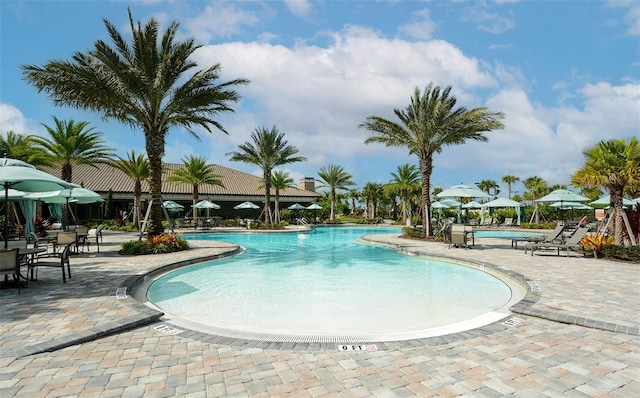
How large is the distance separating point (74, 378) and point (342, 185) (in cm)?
4009

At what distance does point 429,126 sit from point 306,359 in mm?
17331

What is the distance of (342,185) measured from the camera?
43219 mm

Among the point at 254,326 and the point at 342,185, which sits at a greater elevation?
the point at 342,185

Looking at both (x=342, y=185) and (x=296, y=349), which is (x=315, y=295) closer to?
(x=296, y=349)

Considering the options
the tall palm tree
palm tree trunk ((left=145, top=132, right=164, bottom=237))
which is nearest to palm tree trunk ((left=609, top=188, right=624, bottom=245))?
palm tree trunk ((left=145, top=132, right=164, bottom=237))

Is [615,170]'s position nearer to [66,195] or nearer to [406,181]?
[66,195]

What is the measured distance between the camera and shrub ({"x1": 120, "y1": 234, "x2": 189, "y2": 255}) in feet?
44.5

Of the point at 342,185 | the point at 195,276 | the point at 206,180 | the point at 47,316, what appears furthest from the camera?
the point at 342,185

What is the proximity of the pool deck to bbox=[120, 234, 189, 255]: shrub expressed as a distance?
7.16 m

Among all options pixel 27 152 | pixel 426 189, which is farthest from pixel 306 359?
pixel 27 152

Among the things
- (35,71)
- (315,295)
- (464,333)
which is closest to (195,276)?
(315,295)

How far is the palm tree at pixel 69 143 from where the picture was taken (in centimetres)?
2402

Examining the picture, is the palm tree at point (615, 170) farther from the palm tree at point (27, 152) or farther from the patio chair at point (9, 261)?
the palm tree at point (27, 152)

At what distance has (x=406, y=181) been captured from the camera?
40875 millimetres
